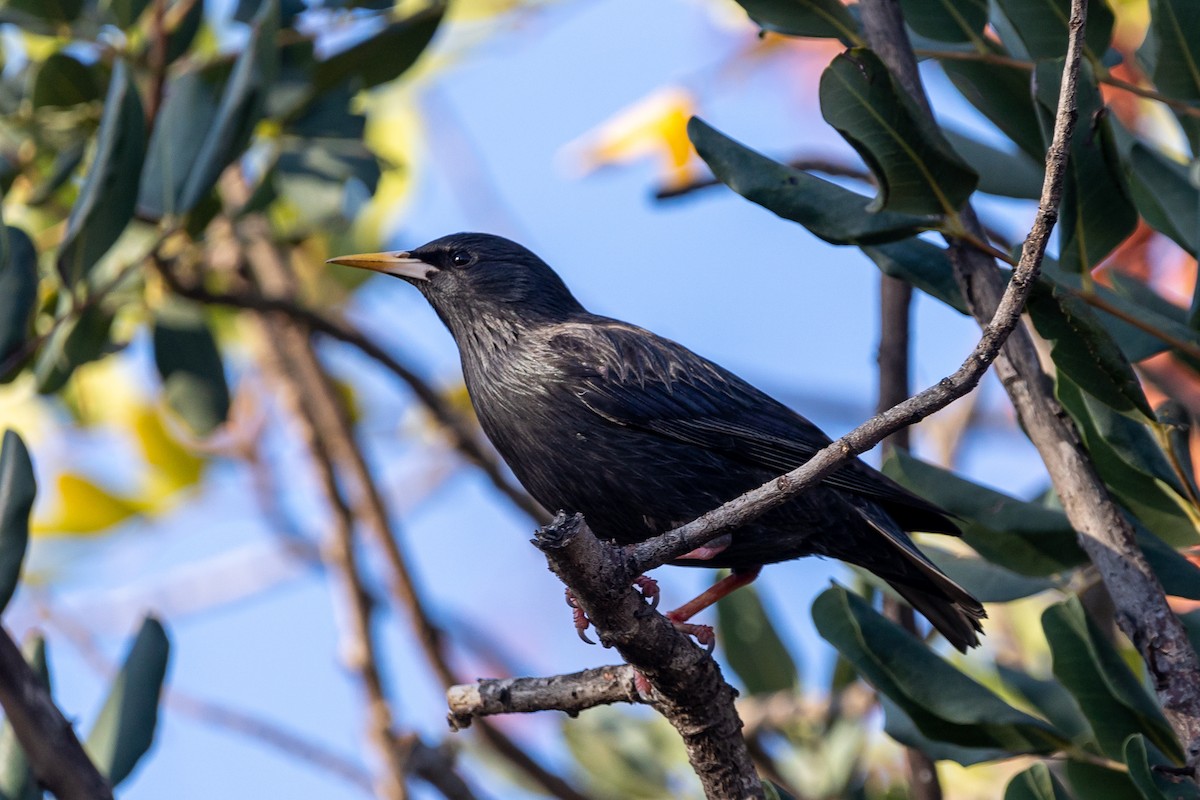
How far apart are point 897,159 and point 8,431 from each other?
6.86 feet

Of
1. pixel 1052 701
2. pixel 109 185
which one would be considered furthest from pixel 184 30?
pixel 1052 701

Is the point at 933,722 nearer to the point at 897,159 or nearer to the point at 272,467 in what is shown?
the point at 897,159

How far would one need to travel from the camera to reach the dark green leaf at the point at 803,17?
306 cm

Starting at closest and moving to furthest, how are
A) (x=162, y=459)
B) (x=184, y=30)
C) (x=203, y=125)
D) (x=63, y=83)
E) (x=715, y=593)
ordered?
1. (x=715, y=593)
2. (x=203, y=125)
3. (x=63, y=83)
4. (x=184, y=30)
5. (x=162, y=459)

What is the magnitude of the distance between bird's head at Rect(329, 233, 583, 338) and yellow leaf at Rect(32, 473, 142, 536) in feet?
6.67

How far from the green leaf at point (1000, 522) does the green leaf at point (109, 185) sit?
6.85ft

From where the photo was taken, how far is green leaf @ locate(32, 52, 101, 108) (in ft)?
13.3

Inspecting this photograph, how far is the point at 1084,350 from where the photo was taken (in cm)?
276

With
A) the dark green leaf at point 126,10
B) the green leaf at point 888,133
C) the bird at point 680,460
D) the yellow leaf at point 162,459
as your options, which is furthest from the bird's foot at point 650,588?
the yellow leaf at point 162,459

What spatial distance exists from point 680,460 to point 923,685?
0.94m

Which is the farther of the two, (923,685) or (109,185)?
(109,185)

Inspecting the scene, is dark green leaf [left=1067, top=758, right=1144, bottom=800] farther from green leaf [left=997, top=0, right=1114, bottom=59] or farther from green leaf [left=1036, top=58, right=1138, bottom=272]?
green leaf [left=997, top=0, right=1114, bottom=59]

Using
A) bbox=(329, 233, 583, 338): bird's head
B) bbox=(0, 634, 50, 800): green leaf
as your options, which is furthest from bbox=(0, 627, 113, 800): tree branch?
bbox=(329, 233, 583, 338): bird's head

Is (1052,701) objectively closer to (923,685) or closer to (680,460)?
(923,685)
